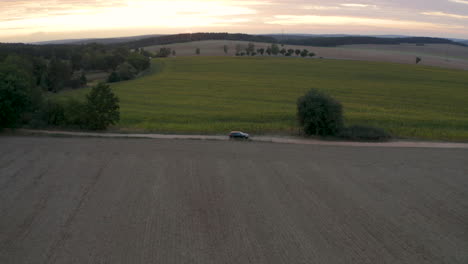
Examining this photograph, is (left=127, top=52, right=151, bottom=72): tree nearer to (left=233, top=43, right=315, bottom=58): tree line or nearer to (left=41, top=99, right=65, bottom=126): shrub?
(left=233, top=43, right=315, bottom=58): tree line

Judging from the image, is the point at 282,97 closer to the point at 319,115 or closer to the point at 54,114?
the point at 319,115

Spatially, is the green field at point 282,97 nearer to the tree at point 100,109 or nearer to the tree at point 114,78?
the tree at point 100,109

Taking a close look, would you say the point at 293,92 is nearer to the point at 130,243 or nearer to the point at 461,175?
the point at 461,175

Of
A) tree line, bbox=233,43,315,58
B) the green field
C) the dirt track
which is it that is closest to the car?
the green field

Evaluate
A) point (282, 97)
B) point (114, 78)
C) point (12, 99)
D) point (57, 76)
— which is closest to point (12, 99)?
point (12, 99)

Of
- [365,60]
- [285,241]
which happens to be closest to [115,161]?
[285,241]
